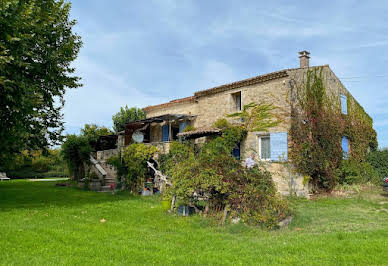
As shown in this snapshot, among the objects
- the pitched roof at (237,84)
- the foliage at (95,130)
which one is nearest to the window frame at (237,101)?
the pitched roof at (237,84)

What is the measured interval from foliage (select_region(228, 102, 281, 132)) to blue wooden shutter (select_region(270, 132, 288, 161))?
648mm

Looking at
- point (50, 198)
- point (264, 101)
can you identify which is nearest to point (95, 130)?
point (50, 198)

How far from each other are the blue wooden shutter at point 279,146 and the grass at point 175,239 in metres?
5.13

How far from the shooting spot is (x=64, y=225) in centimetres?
834

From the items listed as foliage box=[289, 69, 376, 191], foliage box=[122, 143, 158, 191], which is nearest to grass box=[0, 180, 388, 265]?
foliage box=[289, 69, 376, 191]

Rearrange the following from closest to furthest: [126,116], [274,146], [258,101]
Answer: [274,146] < [258,101] < [126,116]

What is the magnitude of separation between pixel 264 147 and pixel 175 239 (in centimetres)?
1065

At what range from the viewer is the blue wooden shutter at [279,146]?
15797 millimetres

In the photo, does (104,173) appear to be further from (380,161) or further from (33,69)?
(380,161)

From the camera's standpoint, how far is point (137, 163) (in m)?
17.7

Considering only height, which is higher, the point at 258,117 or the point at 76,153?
the point at 258,117

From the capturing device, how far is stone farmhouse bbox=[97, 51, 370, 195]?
15883 mm

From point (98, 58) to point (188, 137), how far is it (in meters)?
7.53

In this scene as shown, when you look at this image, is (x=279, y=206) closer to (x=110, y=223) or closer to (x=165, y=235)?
(x=165, y=235)
